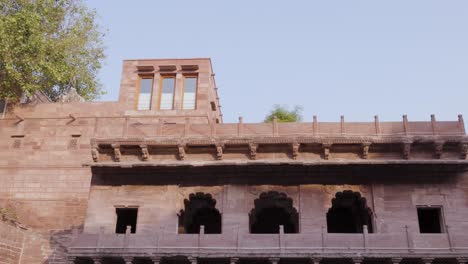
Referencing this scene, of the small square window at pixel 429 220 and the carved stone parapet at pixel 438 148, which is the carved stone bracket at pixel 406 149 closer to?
the carved stone parapet at pixel 438 148

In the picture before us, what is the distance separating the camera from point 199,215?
1977 centimetres

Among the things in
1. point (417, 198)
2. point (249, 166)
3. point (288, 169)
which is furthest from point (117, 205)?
point (417, 198)

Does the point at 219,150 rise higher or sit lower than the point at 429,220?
higher

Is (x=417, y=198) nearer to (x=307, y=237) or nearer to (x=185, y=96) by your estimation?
(x=307, y=237)

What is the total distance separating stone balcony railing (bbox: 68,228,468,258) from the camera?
15820mm

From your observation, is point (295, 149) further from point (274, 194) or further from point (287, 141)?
point (274, 194)

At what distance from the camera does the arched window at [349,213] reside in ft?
57.9

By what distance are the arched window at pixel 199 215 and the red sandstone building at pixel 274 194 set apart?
0.13ft

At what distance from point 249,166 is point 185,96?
5866 mm

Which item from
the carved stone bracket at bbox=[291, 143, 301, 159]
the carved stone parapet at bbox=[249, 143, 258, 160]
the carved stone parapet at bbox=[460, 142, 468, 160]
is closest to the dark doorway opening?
the carved stone parapet at bbox=[249, 143, 258, 160]

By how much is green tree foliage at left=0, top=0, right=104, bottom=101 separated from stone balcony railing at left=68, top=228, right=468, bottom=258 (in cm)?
1043

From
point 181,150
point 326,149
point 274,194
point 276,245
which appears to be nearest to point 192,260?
point 276,245

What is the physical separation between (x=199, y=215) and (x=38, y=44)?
1120 centimetres

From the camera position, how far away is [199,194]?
1780cm
